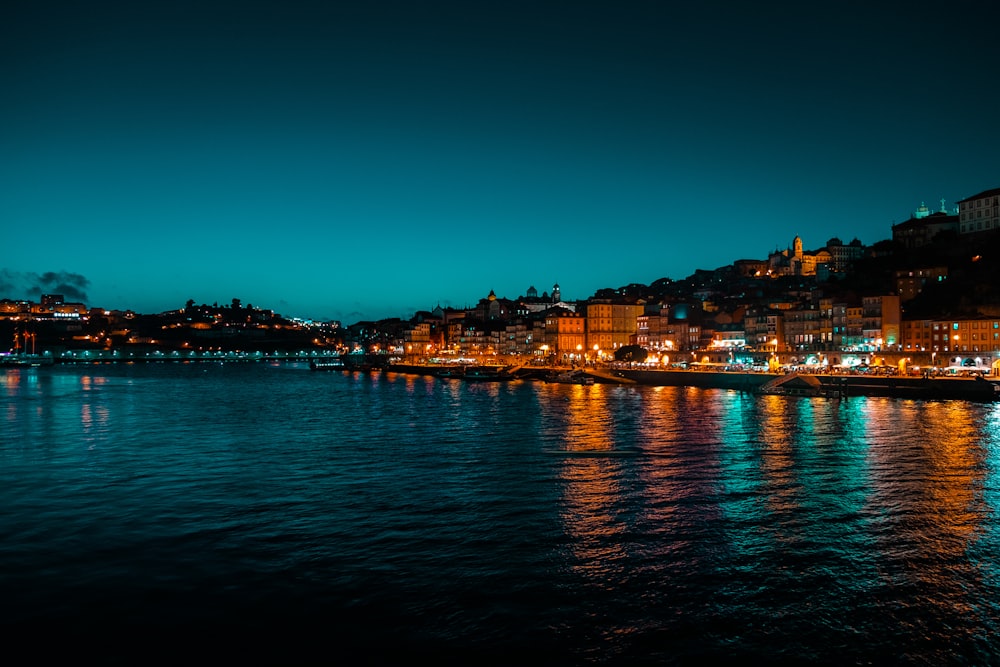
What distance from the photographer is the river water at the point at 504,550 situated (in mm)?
11047

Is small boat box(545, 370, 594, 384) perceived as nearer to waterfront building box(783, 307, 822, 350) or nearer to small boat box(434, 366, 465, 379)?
small boat box(434, 366, 465, 379)

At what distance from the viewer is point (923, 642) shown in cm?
1097

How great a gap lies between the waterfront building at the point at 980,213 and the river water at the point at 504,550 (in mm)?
70558

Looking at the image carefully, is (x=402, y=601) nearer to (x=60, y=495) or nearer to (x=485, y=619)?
(x=485, y=619)

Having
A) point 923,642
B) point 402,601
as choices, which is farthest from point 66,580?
point 923,642

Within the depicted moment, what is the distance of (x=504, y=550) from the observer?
595 inches

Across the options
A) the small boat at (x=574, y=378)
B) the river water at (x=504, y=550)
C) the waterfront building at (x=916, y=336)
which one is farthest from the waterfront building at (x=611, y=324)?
the river water at (x=504, y=550)

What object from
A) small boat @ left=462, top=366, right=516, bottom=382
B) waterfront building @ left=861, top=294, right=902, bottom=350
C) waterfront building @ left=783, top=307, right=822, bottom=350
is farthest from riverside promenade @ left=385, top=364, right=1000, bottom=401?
waterfront building @ left=783, top=307, right=822, bottom=350

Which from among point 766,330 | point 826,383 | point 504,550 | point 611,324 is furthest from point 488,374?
point 504,550

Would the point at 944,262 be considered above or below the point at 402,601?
above

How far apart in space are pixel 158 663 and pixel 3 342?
216775mm

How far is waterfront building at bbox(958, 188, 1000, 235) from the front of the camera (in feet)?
289

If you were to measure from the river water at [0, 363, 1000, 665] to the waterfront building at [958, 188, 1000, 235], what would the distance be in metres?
70.6

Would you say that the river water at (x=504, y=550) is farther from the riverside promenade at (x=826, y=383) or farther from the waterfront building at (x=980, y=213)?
the waterfront building at (x=980, y=213)
